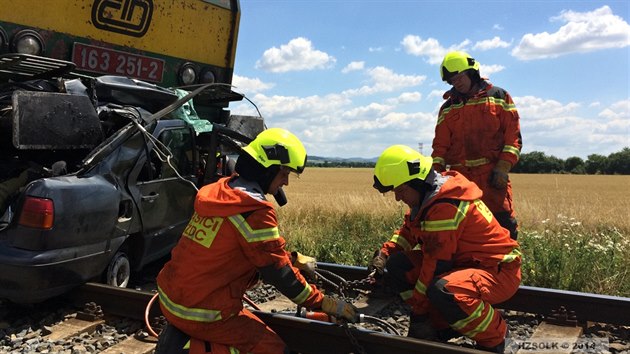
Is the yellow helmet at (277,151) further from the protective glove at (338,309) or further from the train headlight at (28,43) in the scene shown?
the train headlight at (28,43)

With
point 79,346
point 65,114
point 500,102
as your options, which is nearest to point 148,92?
point 65,114

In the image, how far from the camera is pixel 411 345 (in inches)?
120

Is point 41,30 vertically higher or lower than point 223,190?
higher

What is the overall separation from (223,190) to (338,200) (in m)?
9.04

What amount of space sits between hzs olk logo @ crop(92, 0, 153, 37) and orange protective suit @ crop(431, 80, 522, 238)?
3.60m

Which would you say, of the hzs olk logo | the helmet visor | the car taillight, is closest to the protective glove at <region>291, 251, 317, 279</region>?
the helmet visor

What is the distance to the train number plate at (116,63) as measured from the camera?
588cm

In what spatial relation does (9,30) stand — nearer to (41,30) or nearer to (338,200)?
(41,30)

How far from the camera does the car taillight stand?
3.69m

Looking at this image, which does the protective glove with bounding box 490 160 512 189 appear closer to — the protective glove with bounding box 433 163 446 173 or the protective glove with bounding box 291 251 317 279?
the protective glove with bounding box 433 163 446 173

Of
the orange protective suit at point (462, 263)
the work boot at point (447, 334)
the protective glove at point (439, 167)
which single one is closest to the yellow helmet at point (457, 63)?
the protective glove at point (439, 167)

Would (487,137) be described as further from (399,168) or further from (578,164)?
(578,164)

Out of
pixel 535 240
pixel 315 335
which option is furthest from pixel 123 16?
pixel 535 240

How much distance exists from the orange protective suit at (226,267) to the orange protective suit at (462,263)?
2.80ft
